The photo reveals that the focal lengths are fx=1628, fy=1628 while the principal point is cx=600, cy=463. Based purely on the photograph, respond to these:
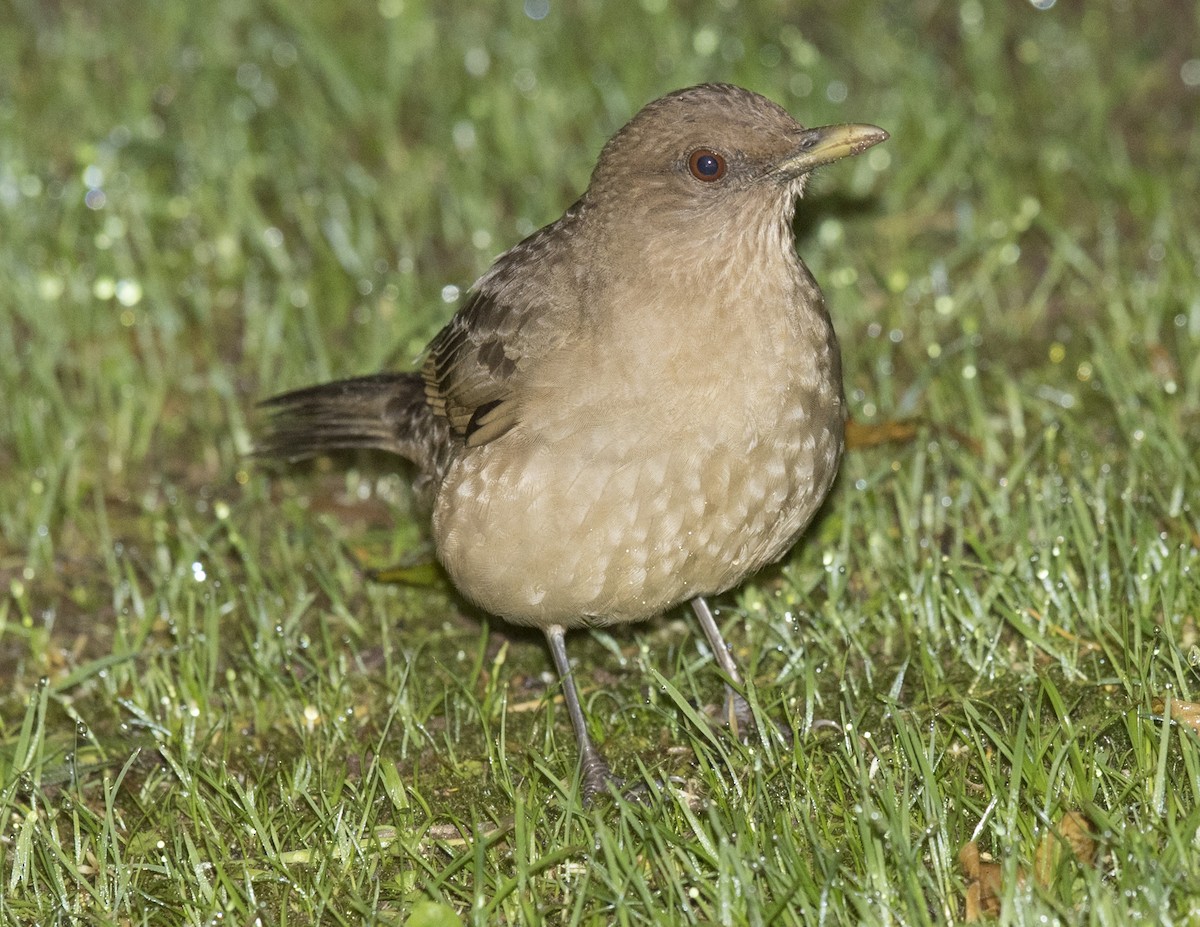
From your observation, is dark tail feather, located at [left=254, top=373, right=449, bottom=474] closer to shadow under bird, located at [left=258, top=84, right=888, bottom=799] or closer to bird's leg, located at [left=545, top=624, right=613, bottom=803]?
shadow under bird, located at [left=258, top=84, right=888, bottom=799]

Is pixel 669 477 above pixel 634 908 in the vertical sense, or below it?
above

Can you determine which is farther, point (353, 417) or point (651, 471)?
point (353, 417)

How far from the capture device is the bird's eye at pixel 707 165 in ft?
14.3

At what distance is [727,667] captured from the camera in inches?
202

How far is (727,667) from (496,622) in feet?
2.95

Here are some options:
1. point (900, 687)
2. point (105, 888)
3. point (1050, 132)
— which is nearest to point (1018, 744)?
point (900, 687)

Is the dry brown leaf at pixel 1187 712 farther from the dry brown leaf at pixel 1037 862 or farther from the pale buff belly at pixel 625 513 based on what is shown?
the pale buff belly at pixel 625 513

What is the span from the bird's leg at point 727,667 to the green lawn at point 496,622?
0.10 meters

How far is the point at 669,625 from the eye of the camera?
5.55 metres

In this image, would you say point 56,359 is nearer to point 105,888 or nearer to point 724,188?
point 105,888

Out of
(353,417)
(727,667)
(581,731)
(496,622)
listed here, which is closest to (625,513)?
(581,731)

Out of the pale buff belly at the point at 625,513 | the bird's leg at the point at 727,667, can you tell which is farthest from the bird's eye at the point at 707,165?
the bird's leg at the point at 727,667

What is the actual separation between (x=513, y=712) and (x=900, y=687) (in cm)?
Answer: 123

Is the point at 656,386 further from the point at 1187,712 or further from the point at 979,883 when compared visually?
the point at 1187,712
